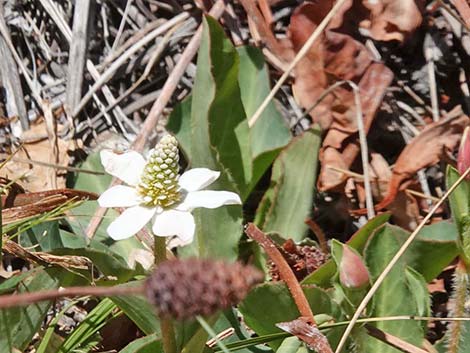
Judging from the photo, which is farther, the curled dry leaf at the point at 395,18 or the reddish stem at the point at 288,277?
the curled dry leaf at the point at 395,18

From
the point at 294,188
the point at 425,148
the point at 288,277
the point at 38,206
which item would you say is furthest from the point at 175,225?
the point at 425,148

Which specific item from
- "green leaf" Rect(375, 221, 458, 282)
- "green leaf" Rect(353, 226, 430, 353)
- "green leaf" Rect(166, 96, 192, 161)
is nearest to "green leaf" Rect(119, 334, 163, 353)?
"green leaf" Rect(353, 226, 430, 353)

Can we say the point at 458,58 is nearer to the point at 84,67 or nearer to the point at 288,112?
the point at 288,112

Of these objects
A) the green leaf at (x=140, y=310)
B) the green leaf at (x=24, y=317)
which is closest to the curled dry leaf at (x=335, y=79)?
the green leaf at (x=140, y=310)

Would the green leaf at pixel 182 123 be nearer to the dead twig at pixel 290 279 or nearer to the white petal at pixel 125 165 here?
the dead twig at pixel 290 279

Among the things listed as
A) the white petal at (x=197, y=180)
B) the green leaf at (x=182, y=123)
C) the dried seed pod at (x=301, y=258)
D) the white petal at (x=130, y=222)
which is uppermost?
the white petal at (x=197, y=180)

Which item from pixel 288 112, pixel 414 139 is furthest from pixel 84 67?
pixel 414 139

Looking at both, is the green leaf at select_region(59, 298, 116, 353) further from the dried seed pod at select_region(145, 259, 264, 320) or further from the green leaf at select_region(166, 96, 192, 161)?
the dried seed pod at select_region(145, 259, 264, 320)
